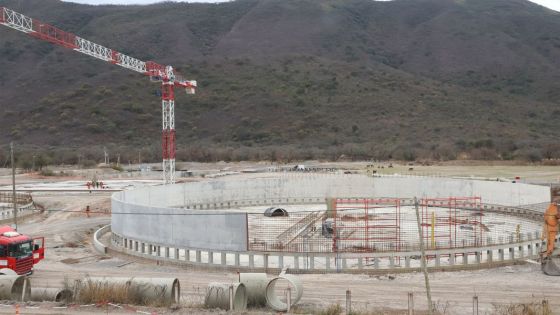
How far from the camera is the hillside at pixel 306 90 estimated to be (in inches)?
3780

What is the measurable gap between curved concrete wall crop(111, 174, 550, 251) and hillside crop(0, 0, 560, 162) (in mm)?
36326

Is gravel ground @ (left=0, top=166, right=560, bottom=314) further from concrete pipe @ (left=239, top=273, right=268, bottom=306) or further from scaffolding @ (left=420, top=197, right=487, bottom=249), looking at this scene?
scaffolding @ (left=420, top=197, right=487, bottom=249)

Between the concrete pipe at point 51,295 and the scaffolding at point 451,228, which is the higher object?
the scaffolding at point 451,228

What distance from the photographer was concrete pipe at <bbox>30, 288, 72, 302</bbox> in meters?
16.5

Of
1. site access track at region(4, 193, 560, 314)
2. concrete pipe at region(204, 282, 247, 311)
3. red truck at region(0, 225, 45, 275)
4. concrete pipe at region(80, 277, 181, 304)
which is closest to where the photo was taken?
concrete pipe at region(204, 282, 247, 311)

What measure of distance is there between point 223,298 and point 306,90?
352 feet

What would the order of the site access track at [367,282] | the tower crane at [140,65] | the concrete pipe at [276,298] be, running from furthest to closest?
the tower crane at [140,65] → the site access track at [367,282] → the concrete pipe at [276,298]

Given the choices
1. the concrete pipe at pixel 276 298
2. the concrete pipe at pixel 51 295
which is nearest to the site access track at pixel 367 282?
the concrete pipe at pixel 276 298

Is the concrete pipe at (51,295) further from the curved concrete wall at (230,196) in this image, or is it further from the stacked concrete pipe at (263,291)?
the curved concrete wall at (230,196)

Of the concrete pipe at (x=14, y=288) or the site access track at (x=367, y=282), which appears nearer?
the concrete pipe at (x=14, y=288)

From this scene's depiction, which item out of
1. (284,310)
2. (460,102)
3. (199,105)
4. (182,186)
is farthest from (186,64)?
(284,310)

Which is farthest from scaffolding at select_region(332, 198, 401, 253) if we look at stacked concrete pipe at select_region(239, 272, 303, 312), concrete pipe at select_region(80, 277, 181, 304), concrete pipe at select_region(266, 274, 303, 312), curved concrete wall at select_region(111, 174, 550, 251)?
concrete pipe at select_region(80, 277, 181, 304)

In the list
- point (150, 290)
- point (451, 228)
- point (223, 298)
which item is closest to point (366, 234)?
point (451, 228)

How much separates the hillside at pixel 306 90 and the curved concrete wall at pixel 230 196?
36326 millimetres
